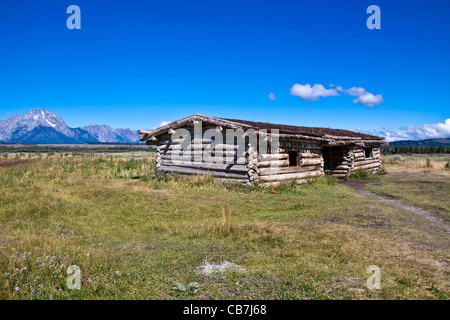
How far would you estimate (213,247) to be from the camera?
5.39 meters

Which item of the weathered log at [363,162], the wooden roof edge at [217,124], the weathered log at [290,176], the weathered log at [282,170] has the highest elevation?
the wooden roof edge at [217,124]

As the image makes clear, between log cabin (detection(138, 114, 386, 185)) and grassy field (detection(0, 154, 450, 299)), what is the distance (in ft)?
8.43

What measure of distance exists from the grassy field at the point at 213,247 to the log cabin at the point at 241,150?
257 centimetres

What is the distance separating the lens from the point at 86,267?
4.10m

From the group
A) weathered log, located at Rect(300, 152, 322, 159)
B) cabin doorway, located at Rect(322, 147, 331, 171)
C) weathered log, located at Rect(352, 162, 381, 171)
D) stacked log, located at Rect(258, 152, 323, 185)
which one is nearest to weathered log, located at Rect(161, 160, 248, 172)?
stacked log, located at Rect(258, 152, 323, 185)

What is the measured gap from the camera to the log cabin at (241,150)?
12273 mm

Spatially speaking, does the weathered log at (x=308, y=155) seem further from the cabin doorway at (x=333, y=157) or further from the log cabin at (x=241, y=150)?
the cabin doorway at (x=333, y=157)

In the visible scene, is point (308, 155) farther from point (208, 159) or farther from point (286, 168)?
point (208, 159)

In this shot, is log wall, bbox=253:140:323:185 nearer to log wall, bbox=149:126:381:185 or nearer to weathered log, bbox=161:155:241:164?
log wall, bbox=149:126:381:185

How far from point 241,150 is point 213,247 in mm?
7424

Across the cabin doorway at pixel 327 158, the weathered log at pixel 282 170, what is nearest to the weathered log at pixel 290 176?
the weathered log at pixel 282 170

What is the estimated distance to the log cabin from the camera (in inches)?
483

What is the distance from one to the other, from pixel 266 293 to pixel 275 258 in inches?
48.5

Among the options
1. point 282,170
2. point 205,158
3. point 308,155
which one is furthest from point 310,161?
point 205,158
